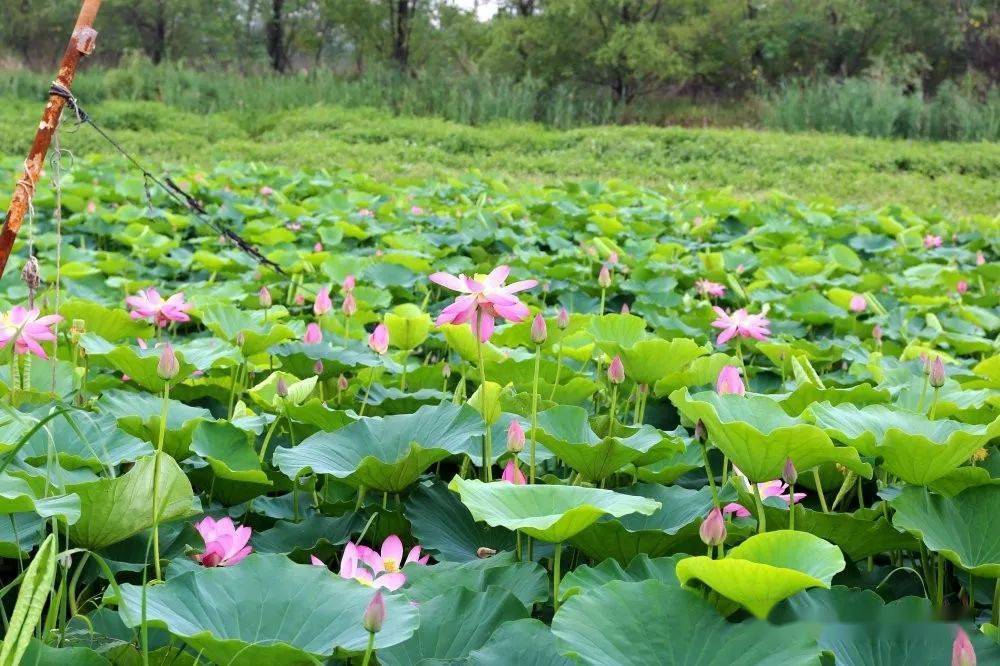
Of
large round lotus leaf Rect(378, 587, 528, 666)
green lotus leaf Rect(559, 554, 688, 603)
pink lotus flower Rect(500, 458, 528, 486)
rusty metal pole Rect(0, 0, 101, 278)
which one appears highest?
rusty metal pole Rect(0, 0, 101, 278)

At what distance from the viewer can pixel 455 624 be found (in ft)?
2.65

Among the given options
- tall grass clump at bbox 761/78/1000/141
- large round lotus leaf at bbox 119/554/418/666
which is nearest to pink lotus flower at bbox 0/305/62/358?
large round lotus leaf at bbox 119/554/418/666

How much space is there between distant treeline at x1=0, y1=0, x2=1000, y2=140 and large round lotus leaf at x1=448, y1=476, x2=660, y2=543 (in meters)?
11.3

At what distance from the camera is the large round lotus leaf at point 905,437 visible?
90cm

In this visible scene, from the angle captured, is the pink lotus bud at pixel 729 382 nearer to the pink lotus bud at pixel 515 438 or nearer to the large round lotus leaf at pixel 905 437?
the large round lotus leaf at pixel 905 437

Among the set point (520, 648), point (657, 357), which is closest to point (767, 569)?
point (520, 648)

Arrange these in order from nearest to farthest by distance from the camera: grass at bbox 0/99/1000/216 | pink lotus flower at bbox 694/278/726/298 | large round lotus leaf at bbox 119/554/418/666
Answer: large round lotus leaf at bbox 119/554/418/666 < pink lotus flower at bbox 694/278/726/298 < grass at bbox 0/99/1000/216

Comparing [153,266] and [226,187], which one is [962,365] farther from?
[226,187]

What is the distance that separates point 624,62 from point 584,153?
7.87 metres

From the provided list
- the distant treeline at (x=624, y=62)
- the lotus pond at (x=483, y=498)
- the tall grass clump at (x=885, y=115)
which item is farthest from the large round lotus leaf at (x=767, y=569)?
the distant treeline at (x=624, y=62)

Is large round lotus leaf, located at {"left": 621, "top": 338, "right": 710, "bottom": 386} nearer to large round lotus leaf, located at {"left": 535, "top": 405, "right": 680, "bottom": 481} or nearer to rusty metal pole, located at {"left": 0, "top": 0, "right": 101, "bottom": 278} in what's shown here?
large round lotus leaf, located at {"left": 535, "top": 405, "right": 680, "bottom": 481}

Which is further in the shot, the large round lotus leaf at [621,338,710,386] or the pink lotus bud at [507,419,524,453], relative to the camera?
the large round lotus leaf at [621,338,710,386]

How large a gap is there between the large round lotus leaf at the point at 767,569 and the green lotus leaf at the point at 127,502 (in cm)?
50

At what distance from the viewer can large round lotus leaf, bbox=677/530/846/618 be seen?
68cm
